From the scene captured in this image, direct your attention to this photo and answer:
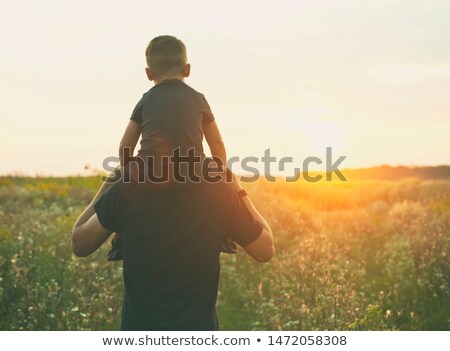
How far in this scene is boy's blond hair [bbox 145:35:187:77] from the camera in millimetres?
2994

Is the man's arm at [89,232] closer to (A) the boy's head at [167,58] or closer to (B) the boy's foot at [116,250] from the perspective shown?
(B) the boy's foot at [116,250]

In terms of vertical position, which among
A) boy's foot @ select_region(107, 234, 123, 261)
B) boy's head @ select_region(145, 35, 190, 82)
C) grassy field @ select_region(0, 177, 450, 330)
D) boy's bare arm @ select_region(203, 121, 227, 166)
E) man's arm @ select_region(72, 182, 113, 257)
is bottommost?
grassy field @ select_region(0, 177, 450, 330)

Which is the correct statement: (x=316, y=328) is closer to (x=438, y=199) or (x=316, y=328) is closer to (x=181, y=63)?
(x=181, y=63)

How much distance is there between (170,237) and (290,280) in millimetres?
7367

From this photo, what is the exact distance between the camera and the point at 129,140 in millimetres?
2982

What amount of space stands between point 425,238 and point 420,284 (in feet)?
6.52

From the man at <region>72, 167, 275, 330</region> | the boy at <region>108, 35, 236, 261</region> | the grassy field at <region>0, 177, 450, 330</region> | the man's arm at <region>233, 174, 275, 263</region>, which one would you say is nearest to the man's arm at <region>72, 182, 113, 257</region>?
the man at <region>72, 167, 275, 330</region>

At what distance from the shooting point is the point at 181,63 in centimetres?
302

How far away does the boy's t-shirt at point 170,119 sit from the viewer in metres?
2.74

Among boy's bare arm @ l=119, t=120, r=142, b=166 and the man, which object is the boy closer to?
boy's bare arm @ l=119, t=120, r=142, b=166

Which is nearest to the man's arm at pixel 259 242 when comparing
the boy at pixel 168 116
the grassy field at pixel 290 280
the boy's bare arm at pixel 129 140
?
the boy at pixel 168 116

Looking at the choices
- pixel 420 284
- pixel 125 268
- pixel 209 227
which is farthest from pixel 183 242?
pixel 420 284

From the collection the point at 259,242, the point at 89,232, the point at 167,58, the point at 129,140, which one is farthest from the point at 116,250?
the point at 167,58

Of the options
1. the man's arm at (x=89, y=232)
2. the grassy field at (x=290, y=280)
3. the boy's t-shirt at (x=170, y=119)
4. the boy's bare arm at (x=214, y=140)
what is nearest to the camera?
the boy's t-shirt at (x=170, y=119)
